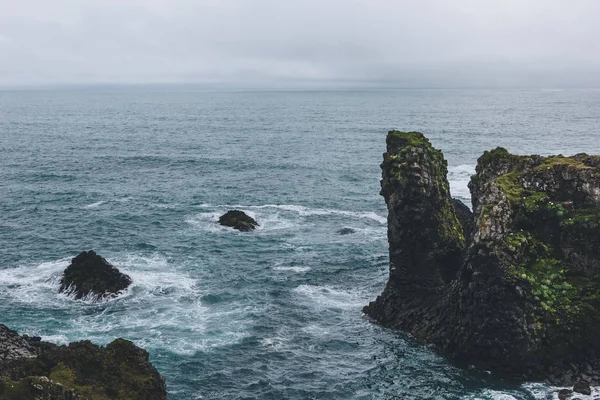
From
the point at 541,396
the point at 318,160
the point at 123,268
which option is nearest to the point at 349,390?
the point at 541,396

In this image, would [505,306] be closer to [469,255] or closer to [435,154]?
[469,255]

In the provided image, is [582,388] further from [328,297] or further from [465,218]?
[465,218]

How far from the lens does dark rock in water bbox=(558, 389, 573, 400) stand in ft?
135

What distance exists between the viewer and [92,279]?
5997 cm

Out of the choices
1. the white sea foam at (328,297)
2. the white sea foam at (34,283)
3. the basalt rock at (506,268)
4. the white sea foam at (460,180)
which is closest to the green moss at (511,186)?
the basalt rock at (506,268)

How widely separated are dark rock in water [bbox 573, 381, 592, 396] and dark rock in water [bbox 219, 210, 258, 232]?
4847 centimetres

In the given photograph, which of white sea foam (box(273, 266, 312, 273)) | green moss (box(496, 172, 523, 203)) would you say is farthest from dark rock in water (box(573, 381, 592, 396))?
white sea foam (box(273, 266, 312, 273))

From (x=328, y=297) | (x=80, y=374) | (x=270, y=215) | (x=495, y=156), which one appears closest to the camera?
(x=80, y=374)

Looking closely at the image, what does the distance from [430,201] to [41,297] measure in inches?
1572

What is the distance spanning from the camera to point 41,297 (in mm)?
58656

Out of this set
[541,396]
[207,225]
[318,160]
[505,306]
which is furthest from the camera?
[318,160]

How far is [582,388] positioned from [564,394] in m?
1.34

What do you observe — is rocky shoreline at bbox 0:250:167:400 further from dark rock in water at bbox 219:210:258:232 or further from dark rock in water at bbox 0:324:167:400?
dark rock in water at bbox 219:210:258:232

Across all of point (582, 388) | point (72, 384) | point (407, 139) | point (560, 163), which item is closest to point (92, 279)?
point (72, 384)
